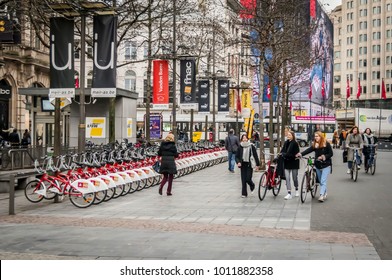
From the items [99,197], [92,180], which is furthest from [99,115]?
[92,180]

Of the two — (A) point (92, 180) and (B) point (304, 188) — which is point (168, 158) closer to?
(A) point (92, 180)

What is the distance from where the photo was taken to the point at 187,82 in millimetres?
30766

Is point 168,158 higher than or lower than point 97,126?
lower

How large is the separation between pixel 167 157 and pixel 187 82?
47.3 feet

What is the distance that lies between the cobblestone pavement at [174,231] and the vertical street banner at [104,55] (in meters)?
3.83

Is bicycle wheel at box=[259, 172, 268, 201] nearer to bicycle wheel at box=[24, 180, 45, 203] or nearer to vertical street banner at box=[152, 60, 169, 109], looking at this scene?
bicycle wheel at box=[24, 180, 45, 203]

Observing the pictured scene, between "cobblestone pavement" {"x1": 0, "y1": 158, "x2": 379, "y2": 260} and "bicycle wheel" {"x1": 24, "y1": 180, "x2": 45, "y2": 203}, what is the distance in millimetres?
220

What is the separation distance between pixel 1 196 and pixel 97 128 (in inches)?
515

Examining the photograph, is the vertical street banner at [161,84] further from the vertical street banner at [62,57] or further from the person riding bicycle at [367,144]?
the vertical street banner at [62,57]

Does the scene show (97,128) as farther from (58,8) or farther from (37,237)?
(37,237)

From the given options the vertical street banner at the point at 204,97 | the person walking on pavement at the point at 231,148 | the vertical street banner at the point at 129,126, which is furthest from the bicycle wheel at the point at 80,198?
the vertical street banner at the point at 204,97

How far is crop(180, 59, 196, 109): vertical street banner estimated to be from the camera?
3052 centimetres

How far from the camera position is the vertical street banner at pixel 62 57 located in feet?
57.3

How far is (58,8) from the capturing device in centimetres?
1777
